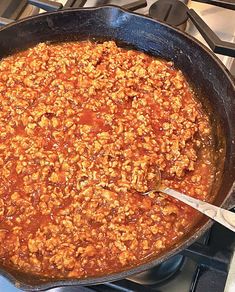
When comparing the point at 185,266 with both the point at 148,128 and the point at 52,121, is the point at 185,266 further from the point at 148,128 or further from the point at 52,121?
the point at 52,121

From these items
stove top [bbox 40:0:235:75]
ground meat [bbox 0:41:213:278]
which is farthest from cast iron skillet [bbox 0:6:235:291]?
stove top [bbox 40:0:235:75]

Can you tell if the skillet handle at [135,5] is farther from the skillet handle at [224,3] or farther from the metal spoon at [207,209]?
the metal spoon at [207,209]

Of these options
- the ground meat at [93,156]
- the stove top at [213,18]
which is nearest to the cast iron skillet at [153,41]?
the ground meat at [93,156]

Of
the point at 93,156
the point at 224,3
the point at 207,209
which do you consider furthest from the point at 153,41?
the point at 207,209

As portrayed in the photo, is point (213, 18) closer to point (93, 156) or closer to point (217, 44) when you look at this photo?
Result: point (217, 44)

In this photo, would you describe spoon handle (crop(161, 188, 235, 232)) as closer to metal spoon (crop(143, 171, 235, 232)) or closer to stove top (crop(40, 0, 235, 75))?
metal spoon (crop(143, 171, 235, 232))

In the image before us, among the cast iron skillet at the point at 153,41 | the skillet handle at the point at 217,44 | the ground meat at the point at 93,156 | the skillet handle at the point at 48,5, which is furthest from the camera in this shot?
the skillet handle at the point at 48,5

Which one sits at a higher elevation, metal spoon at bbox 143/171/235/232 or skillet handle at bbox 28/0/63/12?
skillet handle at bbox 28/0/63/12
